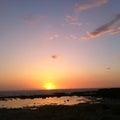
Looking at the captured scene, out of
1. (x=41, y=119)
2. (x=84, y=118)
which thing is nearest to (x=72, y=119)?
(x=84, y=118)

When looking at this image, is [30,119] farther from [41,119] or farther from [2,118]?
[2,118]

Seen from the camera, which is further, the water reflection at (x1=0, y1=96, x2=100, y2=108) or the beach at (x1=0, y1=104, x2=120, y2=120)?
the water reflection at (x1=0, y1=96, x2=100, y2=108)

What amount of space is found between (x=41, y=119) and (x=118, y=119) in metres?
8.71

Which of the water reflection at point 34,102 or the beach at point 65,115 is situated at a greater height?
the water reflection at point 34,102

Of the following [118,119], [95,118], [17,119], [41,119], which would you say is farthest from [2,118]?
[118,119]

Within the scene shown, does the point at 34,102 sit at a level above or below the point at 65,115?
above

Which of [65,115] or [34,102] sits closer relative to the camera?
[65,115]

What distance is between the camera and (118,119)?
3097 cm

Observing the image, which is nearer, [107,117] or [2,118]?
[107,117]

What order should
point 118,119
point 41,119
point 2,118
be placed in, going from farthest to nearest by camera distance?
point 2,118 < point 41,119 < point 118,119

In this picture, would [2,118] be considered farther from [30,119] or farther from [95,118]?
[95,118]

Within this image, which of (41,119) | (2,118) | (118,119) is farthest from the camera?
(2,118)

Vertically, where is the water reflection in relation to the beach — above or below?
above

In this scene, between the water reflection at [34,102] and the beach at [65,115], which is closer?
the beach at [65,115]
